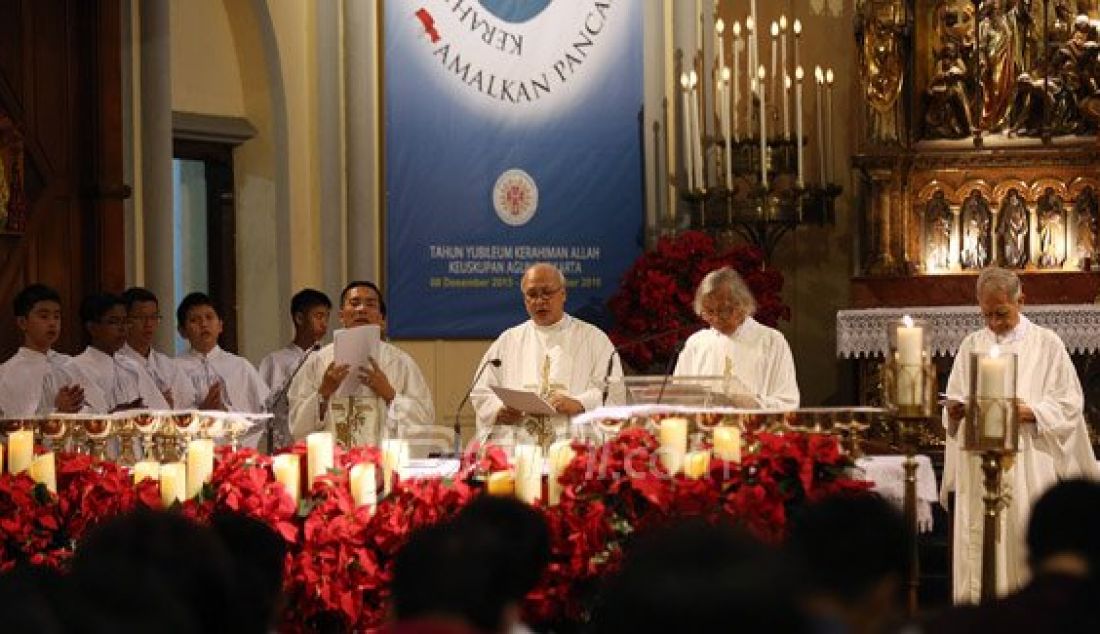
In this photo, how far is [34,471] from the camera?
629cm

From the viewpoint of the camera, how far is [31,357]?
8.89 meters

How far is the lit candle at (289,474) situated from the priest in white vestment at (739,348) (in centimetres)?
272

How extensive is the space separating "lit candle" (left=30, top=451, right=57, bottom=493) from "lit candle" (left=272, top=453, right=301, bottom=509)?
2.40ft

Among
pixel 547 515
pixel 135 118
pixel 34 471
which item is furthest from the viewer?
pixel 135 118

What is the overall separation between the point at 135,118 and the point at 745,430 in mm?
5548

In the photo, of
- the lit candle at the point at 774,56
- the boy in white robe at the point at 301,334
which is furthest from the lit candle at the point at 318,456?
the lit candle at the point at 774,56

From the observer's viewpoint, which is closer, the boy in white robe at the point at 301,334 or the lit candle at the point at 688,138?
the boy in white robe at the point at 301,334

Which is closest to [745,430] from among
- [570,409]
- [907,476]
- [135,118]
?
[907,476]

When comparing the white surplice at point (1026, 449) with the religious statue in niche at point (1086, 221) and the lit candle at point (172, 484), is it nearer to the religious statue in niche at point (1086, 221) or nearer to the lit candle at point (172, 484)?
the lit candle at point (172, 484)

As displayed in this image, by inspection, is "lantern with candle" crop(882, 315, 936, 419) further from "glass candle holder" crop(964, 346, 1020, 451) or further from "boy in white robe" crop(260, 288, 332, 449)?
"boy in white robe" crop(260, 288, 332, 449)

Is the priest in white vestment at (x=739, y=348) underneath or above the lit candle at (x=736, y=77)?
underneath

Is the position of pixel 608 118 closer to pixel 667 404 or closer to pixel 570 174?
pixel 570 174

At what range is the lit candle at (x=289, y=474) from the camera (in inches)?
237

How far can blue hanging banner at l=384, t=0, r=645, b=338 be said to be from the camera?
11.9 m
